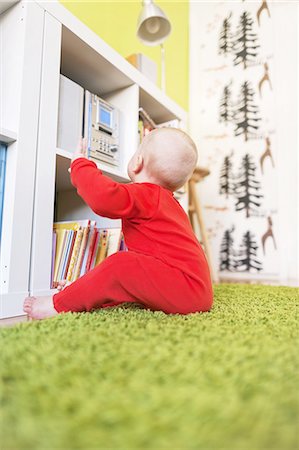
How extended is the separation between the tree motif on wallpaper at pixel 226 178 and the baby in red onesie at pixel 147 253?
150 centimetres

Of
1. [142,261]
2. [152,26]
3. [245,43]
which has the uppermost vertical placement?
[245,43]

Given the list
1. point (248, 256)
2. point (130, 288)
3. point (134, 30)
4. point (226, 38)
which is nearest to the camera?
point (130, 288)

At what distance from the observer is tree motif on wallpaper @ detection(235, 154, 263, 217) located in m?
2.24

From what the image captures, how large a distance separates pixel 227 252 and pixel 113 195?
5.42 ft

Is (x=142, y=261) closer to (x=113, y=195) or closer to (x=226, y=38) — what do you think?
(x=113, y=195)

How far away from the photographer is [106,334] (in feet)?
1.68

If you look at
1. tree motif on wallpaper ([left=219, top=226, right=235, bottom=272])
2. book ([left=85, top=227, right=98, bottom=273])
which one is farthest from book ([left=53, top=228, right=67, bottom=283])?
tree motif on wallpaper ([left=219, top=226, right=235, bottom=272])

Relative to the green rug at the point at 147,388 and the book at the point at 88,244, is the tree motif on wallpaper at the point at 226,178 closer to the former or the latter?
the book at the point at 88,244

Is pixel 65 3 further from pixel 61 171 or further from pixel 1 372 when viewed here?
pixel 1 372

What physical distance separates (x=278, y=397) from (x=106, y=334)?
261 mm

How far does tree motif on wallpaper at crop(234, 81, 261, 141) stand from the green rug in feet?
6.46

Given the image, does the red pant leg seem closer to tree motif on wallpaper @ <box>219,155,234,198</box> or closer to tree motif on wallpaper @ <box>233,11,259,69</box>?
tree motif on wallpaper @ <box>219,155,234,198</box>

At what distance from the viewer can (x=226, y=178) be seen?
235 centimetres

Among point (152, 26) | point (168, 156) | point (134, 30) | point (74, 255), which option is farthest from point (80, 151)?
point (134, 30)
